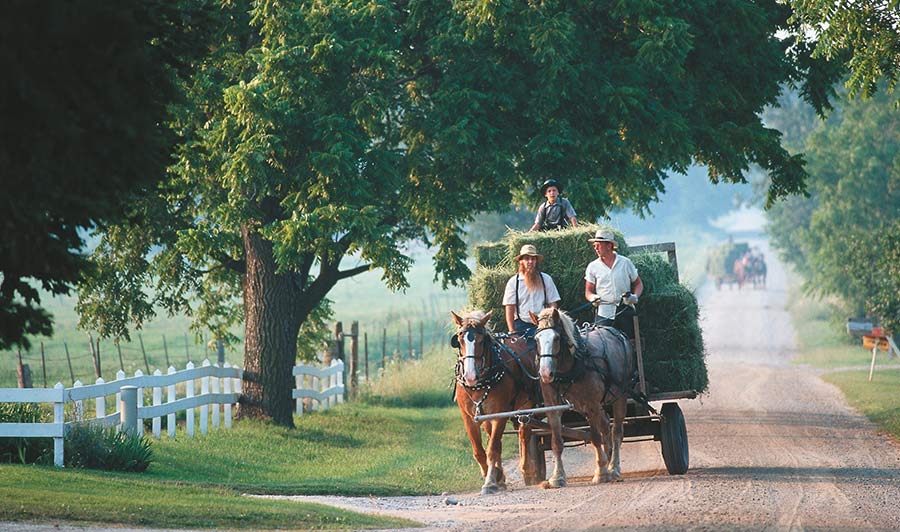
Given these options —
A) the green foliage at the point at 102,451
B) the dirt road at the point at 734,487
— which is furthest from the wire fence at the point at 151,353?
the green foliage at the point at 102,451

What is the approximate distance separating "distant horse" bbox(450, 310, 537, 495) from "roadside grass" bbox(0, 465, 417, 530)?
7.55ft

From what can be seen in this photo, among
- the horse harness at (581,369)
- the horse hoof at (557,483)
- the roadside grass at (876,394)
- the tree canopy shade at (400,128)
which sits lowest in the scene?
the horse hoof at (557,483)

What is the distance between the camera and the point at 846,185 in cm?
5300

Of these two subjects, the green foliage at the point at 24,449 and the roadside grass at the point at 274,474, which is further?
the green foliage at the point at 24,449

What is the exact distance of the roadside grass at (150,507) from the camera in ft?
40.6

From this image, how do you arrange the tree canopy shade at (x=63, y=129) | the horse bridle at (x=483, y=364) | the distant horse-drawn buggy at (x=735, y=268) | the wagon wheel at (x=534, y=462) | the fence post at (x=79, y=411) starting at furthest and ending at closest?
the distant horse-drawn buggy at (x=735, y=268) → the fence post at (x=79, y=411) → the wagon wheel at (x=534, y=462) → the horse bridle at (x=483, y=364) → the tree canopy shade at (x=63, y=129)

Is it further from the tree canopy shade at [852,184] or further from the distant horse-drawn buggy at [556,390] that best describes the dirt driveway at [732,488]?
the tree canopy shade at [852,184]

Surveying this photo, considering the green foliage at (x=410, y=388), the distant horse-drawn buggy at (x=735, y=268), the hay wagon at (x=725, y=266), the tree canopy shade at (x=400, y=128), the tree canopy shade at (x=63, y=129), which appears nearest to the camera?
the tree canopy shade at (x=63, y=129)

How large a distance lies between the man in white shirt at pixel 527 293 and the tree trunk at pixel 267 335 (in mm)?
9117

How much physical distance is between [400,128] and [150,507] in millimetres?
12426

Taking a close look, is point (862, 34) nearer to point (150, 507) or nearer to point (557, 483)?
point (557, 483)

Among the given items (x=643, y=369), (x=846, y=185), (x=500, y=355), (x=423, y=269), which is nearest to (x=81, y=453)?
(x=500, y=355)

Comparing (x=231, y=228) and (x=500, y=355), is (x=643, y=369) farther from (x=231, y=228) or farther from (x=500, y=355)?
(x=231, y=228)

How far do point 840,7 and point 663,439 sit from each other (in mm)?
7165
